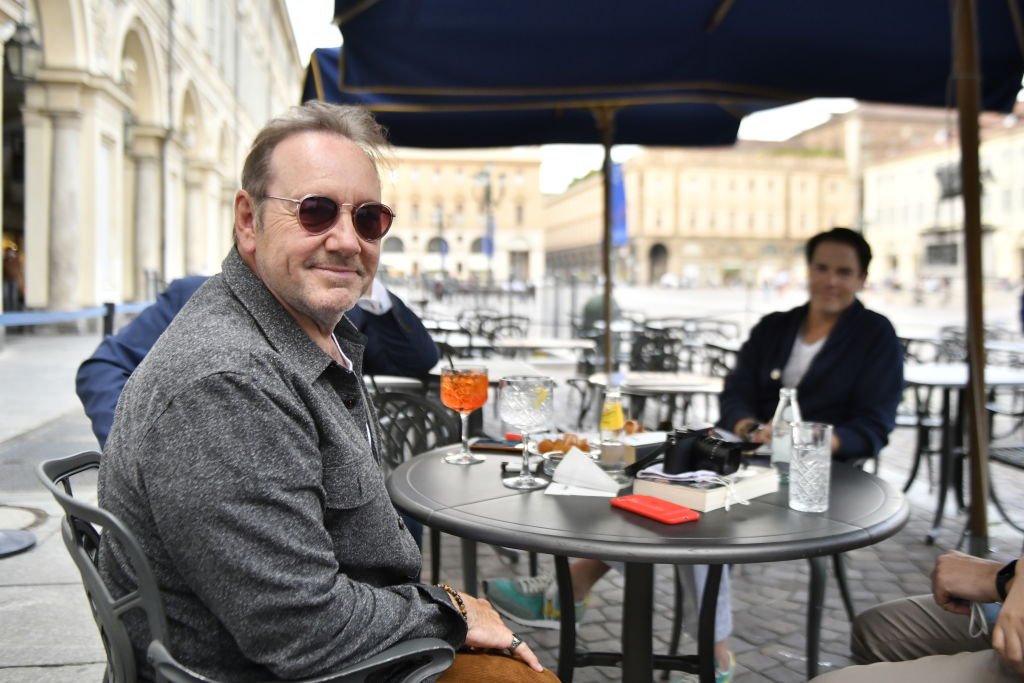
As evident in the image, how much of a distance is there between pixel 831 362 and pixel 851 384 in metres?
0.10

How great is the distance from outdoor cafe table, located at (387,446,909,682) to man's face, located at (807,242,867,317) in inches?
39.6

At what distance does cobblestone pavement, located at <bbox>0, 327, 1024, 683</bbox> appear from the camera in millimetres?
2207

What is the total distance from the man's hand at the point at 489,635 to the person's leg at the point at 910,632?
83 cm

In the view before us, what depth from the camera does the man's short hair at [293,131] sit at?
3.98 feet

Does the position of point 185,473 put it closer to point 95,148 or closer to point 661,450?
point 661,450

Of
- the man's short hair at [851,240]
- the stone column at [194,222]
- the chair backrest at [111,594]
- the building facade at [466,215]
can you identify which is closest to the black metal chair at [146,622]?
the chair backrest at [111,594]

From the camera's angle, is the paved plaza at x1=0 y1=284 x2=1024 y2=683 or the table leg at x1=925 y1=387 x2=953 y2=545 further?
the table leg at x1=925 y1=387 x2=953 y2=545

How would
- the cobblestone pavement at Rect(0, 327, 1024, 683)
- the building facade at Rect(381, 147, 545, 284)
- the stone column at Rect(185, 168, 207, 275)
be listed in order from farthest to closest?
1. the building facade at Rect(381, 147, 545, 284)
2. the stone column at Rect(185, 168, 207, 275)
3. the cobblestone pavement at Rect(0, 327, 1024, 683)

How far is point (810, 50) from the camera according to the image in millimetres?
3436

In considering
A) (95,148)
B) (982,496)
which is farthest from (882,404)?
(95,148)

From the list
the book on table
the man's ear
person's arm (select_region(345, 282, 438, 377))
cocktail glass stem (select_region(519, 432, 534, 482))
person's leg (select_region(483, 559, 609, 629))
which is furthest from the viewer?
person's arm (select_region(345, 282, 438, 377))

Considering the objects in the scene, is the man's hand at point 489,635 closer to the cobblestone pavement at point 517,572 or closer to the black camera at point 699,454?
the black camera at point 699,454

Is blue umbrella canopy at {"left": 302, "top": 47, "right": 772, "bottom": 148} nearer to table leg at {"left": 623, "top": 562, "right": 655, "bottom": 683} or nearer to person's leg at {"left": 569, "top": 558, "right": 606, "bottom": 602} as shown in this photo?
person's leg at {"left": 569, "top": 558, "right": 606, "bottom": 602}

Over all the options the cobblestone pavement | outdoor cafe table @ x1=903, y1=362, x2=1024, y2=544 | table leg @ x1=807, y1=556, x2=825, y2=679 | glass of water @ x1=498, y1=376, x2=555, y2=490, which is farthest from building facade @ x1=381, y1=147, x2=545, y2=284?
glass of water @ x1=498, y1=376, x2=555, y2=490
